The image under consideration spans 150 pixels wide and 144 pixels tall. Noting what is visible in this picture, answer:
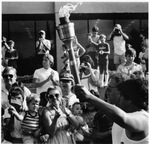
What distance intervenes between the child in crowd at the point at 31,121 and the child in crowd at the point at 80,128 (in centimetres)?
45

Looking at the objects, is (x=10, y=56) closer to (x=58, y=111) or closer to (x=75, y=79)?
(x=58, y=111)

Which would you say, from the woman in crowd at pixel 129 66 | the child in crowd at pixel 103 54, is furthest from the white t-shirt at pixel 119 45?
the woman in crowd at pixel 129 66

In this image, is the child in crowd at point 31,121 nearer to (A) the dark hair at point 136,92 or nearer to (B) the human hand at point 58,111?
(B) the human hand at point 58,111

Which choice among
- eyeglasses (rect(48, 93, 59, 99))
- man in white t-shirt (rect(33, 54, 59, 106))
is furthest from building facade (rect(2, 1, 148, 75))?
eyeglasses (rect(48, 93, 59, 99))

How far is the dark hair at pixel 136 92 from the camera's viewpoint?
2756mm

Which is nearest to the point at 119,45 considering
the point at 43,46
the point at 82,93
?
the point at 43,46

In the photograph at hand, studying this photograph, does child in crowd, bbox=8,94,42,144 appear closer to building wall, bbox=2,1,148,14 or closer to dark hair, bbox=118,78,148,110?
dark hair, bbox=118,78,148,110

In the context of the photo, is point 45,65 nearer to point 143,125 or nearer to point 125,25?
point 143,125

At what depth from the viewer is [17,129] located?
514 centimetres

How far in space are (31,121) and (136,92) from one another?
2526 millimetres

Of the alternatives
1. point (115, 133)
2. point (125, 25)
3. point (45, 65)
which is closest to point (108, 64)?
point (45, 65)

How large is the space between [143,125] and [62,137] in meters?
2.60

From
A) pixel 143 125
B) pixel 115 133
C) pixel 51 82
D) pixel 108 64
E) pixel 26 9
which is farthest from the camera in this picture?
pixel 26 9

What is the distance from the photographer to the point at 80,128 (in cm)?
520
